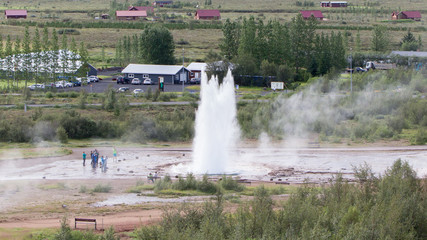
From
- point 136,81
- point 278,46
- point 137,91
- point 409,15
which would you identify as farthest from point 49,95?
point 409,15

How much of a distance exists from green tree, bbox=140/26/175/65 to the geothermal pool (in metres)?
46.9

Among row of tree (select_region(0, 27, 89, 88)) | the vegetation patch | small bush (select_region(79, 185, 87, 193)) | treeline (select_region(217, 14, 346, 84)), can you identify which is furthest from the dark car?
small bush (select_region(79, 185, 87, 193))

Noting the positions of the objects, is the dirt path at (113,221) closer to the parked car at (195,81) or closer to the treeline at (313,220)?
the treeline at (313,220)

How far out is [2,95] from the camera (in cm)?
7125

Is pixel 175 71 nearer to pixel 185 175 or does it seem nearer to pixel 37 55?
pixel 37 55

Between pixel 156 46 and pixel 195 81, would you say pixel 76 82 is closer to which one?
pixel 195 81

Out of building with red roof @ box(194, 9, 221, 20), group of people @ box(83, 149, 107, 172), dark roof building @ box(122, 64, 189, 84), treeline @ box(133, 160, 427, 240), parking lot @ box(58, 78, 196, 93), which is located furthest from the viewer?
building with red roof @ box(194, 9, 221, 20)

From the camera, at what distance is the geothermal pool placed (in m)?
38.8

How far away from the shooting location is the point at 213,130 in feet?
137

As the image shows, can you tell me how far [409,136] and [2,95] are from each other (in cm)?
4399

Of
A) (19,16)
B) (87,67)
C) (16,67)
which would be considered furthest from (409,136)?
(19,16)

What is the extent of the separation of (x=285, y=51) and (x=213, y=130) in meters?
45.3

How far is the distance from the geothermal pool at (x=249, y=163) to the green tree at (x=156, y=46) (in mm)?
46911

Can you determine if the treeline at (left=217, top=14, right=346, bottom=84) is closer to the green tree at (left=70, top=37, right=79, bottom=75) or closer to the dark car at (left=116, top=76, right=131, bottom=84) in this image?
the dark car at (left=116, top=76, right=131, bottom=84)
